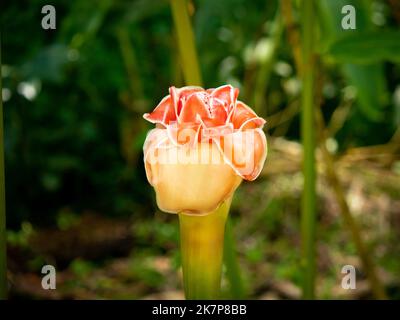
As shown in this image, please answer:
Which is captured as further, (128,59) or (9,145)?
(128,59)

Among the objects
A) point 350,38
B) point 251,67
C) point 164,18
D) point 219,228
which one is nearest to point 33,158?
point 164,18

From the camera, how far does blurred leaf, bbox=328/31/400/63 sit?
24.6 inches

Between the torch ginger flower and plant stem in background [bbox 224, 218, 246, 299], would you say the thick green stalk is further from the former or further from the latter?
the torch ginger flower

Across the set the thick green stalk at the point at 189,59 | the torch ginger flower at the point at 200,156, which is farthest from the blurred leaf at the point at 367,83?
the torch ginger flower at the point at 200,156

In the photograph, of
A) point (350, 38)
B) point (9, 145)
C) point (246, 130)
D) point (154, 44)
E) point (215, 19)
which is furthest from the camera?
point (154, 44)

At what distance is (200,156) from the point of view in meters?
0.41

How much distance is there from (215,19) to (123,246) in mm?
580

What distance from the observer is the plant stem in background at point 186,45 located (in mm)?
602

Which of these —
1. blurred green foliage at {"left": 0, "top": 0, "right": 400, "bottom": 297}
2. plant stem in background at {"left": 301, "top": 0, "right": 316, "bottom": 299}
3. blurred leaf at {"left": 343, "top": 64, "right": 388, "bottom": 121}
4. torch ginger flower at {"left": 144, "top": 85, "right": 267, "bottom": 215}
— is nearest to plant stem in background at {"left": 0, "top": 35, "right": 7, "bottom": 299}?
torch ginger flower at {"left": 144, "top": 85, "right": 267, "bottom": 215}

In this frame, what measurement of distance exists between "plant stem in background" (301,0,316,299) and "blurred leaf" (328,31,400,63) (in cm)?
6

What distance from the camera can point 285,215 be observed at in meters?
1.43

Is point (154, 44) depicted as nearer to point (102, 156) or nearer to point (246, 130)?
point (102, 156)

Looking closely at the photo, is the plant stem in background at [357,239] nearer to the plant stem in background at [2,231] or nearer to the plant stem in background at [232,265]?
the plant stem in background at [232,265]

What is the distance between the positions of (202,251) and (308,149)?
0.90ft
